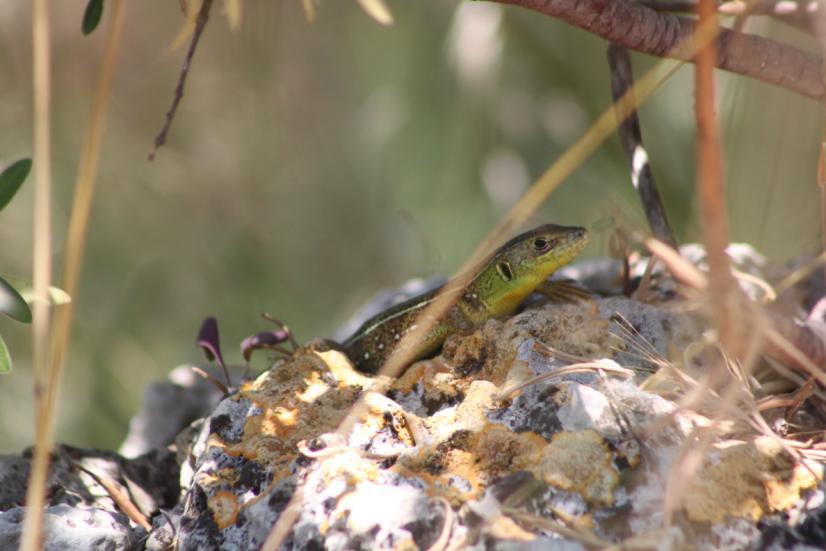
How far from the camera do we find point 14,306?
1.57 metres

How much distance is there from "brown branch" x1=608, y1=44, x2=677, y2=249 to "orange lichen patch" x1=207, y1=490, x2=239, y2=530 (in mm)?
1303

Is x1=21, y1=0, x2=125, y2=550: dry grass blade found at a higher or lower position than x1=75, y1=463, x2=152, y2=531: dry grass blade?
higher

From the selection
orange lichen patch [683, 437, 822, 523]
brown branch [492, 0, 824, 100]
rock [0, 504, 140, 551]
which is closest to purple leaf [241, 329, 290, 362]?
rock [0, 504, 140, 551]

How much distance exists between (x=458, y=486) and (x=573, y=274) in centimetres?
136

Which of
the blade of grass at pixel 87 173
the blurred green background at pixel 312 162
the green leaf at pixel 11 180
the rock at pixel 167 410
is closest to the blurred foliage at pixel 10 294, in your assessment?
the green leaf at pixel 11 180

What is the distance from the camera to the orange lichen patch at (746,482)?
1404 millimetres

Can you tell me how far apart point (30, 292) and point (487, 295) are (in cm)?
130

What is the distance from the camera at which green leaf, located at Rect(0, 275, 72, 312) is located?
1.52 metres

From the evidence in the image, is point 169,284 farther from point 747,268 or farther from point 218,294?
point 747,268

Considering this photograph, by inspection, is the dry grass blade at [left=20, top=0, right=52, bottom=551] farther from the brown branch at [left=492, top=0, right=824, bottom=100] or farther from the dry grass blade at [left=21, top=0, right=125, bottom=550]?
the brown branch at [left=492, top=0, right=824, bottom=100]

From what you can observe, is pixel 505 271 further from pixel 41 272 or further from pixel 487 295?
pixel 41 272

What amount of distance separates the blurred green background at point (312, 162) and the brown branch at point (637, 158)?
415 mm

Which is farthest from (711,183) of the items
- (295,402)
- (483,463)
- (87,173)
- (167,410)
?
(167,410)

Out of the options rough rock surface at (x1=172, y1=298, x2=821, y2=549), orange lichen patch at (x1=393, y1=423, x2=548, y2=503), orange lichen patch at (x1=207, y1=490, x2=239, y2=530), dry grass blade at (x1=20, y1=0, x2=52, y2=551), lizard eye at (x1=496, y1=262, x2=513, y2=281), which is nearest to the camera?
dry grass blade at (x1=20, y1=0, x2=52, y2=551)
